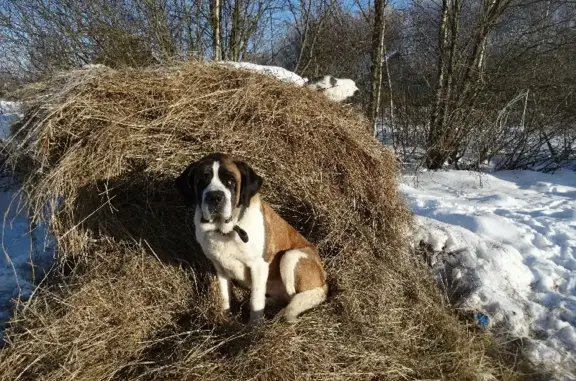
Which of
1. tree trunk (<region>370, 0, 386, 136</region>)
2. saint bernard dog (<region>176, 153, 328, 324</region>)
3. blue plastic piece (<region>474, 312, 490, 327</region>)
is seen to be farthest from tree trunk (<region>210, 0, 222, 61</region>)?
blue plastic piece (<region>474, 312, 490, 327</region>)

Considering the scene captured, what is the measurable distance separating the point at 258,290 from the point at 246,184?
2.55 ft

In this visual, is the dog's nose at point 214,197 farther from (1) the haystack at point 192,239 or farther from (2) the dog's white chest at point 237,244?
(1) the haystack at point 192,239

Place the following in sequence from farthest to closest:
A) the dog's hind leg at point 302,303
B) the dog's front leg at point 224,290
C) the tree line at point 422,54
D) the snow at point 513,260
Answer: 1. the tree line at point 422,54
2. the snow at point 513,260
3. the dog's front leg at point 224,290
4. the dog's hind leg at point 302,303

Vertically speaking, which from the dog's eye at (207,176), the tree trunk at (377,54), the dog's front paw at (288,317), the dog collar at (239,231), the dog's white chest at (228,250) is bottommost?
the dog's front paw at (288,317)

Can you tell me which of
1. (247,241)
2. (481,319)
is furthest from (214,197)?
(481,319)

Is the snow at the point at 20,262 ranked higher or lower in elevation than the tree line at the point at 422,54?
lower

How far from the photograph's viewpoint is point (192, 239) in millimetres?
3668

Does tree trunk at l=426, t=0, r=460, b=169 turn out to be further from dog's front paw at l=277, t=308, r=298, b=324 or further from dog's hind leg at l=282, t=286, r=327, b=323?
dog's front paw at l=277, t=308, r=298, b=324

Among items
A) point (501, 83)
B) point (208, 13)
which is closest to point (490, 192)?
point (501, 83)

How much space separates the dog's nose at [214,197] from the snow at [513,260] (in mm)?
2253

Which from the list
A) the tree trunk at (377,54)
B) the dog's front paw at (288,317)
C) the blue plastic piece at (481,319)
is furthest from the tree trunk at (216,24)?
the blue plastic piece at (481,319)

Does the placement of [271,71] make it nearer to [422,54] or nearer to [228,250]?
[228,250]

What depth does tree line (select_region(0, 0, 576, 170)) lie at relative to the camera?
680 cm

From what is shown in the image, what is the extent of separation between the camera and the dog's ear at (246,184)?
8.99ft
